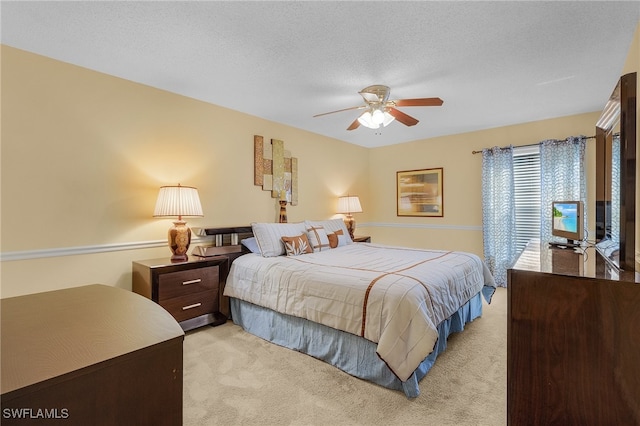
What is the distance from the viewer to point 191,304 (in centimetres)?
292

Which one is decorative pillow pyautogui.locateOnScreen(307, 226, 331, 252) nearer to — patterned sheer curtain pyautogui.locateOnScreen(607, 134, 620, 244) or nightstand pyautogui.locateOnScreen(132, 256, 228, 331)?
nightstand pyautogui.locateOnScreen(132, 256, 228, 331)

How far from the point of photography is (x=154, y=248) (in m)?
3.14

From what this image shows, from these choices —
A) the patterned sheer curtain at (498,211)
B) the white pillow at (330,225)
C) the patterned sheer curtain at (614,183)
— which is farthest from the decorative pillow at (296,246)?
the patterned sheer curtain at (498,211)

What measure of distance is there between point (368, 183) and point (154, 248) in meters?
4.18

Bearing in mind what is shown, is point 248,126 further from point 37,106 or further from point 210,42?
point 37,106

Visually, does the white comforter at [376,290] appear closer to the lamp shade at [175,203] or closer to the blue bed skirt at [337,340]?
the blue bed skirt at [337,340]

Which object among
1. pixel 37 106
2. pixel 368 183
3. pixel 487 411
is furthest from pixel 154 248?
pixel 368 183

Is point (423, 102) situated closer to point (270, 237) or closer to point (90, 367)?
point (270, 237)

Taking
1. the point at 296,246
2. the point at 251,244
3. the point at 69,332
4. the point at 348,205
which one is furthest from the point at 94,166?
the point at 348,205

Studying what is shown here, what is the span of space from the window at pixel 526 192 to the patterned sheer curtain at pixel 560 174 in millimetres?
159

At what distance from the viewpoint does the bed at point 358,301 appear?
1979 mm

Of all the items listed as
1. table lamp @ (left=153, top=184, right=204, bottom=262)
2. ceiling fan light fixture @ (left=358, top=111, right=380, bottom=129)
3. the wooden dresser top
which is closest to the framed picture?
ceiling fan light fixture @ (left=358, top=111, right=380, bottom=129)

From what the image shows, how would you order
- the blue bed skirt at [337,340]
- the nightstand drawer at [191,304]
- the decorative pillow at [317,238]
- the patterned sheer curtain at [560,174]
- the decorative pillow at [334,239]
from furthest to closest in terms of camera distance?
the decorative pillow at [334,239], the patterned sheer curtain at [560,174], the decorative pillow at [317,238], the nightstand drawer at [191,304], the blue bed skirt at [337,340]

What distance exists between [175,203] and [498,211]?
434 cm
